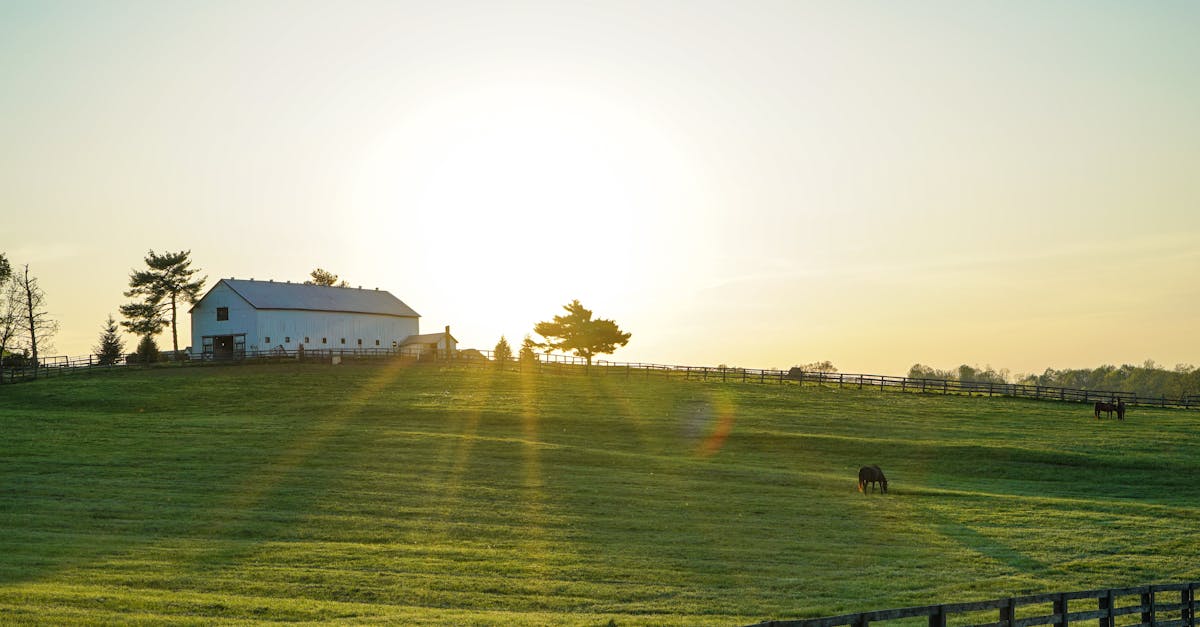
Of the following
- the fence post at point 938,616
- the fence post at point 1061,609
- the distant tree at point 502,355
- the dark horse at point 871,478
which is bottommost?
the dark horse at point 871,478

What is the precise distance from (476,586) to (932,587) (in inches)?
412

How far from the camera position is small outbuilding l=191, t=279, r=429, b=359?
94.2 metres

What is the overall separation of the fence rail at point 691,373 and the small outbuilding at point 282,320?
2.11m

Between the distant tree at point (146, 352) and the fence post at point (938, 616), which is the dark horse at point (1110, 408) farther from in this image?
the distant tree at point (146, 352)

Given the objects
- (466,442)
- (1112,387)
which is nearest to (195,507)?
(466,442)

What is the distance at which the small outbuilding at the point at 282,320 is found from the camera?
94.2 metres

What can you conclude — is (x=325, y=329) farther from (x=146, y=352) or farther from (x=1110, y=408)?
(x=1110, y=408)

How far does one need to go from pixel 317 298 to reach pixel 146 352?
16440 mm

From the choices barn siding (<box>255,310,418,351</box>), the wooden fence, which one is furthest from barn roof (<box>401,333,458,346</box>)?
the wooden fence

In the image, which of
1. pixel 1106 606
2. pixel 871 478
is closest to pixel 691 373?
pixel 871 478

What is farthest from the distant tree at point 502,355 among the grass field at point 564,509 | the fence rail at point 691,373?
the grass field at point 564,509

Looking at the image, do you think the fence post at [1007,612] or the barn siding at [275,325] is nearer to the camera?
the fence post at [1007,612]

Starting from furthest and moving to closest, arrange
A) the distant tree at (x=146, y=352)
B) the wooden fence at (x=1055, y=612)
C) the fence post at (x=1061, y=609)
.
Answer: the distant tree at (x=146, y=352) → the fence post at (x=1061, y=609) → the wooden fence at (x=1055, y=612)

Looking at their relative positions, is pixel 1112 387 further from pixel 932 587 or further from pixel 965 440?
pixel 932 587
